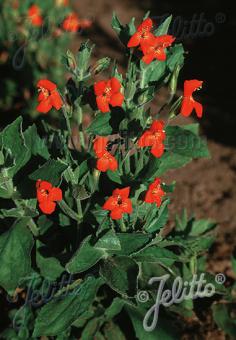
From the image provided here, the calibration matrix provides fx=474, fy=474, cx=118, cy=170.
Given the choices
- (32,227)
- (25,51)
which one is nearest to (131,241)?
(32,227)

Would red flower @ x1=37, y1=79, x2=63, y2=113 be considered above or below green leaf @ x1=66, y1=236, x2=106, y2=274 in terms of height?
above

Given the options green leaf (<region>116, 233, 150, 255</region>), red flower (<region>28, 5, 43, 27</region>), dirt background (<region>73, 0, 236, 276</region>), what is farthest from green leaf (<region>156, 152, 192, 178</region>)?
red flower (<region>28, 5, 43, 27</region>)

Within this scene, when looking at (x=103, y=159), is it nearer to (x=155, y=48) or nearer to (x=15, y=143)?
(x=15, y=143)

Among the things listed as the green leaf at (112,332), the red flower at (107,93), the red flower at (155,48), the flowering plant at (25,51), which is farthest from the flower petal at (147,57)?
the flowering plant at (25,51)

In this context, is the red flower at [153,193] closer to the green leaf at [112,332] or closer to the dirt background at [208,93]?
the green leaf at [112,332]

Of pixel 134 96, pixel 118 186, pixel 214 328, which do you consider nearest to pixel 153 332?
pixel 214 328

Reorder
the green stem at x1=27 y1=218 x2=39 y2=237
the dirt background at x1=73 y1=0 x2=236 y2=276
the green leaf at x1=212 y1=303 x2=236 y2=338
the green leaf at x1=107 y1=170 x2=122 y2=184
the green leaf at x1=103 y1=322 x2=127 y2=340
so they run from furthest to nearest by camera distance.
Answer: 1. the dirt background at x1=73 y1=0 x2=236 y2=276
2. the green leaf at x1=212 y1=303 x2=236 y2=338
3. the green leaf at x1=103 y1=322 x2=127 y2=340
4. the green stem at x1=27 y1=218 x2=39 y2=237
5. the green leaf at x1=107 y1=170 x2=122 y2=184

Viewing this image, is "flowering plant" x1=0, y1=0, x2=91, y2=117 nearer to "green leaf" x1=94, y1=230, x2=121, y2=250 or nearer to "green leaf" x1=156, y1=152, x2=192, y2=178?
"green leaf" x1=156, y1=152, x2=192, y2=178
